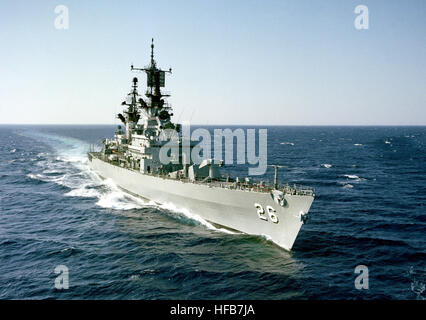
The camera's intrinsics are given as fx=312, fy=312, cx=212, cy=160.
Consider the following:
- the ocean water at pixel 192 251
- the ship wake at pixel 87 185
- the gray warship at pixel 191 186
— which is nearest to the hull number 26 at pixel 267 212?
the gray warship at pixel 191 186

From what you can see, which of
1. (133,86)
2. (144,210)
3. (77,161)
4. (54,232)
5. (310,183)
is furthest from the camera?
(77,161)

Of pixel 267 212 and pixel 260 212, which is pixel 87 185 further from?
pixel 267 212

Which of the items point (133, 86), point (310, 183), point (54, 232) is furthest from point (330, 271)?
point (133, 86)

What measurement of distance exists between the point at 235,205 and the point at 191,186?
4.31 meters

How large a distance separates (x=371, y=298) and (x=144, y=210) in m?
19.4

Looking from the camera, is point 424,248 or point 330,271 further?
point 424,248

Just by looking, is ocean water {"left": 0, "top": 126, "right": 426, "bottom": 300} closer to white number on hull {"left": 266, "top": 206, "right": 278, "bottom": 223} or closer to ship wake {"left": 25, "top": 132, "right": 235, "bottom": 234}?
ship wake {"left": 25, "top": 132, "right": 235, "bottom": 234}

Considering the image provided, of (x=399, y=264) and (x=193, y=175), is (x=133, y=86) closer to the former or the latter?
(x=193, y=175)

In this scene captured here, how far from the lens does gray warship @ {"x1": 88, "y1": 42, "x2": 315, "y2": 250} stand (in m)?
19.7

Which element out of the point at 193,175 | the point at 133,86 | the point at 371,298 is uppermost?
the point at 133,86

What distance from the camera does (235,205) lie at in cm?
2197

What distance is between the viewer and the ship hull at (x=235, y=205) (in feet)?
63.1

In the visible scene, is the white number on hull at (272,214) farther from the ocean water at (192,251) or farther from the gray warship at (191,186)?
the ocean water at (192,251)

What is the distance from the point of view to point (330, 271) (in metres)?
17.2
